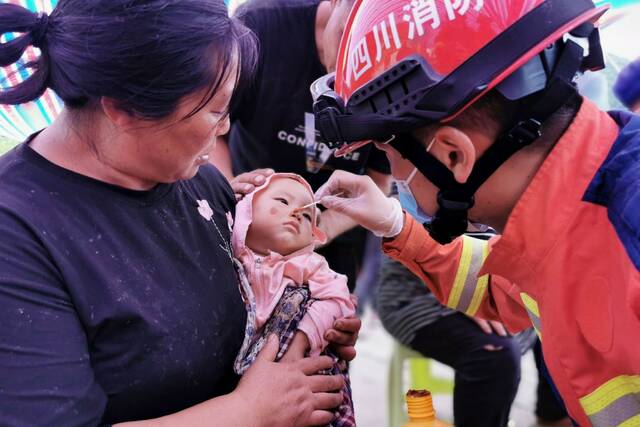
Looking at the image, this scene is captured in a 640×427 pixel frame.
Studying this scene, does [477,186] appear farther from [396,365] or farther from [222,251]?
[396,365]

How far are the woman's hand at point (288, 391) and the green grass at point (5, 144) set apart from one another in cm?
77

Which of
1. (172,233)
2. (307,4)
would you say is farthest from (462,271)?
(307,4)

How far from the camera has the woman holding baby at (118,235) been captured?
1.57 meters

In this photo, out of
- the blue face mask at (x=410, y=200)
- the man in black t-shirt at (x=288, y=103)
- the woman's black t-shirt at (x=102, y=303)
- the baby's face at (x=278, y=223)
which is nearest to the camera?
the woman's black t-shirt at (x=102, y=303)

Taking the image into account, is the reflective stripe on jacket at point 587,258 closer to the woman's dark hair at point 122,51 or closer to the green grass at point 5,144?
the woman's dark hair at point 122,51

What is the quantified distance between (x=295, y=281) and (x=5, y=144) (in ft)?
2.80

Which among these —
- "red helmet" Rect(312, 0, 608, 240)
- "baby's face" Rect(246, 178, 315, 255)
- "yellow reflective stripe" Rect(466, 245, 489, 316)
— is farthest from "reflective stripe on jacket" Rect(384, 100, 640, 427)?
"baby's face" Rect(246, 178, 315, 255)

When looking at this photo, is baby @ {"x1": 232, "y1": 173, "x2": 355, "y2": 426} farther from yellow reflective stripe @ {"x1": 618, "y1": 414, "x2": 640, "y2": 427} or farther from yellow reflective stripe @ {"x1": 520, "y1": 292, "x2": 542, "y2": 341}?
yellow reflective stripe @ {"x1": 618, "y1": 414, "x2": 640, "y2": 427}

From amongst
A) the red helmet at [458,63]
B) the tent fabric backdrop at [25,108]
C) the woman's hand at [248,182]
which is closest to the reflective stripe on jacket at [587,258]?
the red helmet at [458,63]

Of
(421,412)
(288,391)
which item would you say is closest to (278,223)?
(288,391)

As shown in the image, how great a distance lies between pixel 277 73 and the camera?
2895 millimetres

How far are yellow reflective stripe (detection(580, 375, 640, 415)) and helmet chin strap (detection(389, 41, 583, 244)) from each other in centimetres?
47

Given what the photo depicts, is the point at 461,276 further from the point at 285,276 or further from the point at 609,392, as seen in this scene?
Result: the point at 609,392

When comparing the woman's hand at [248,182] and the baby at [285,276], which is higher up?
the woman's hand at [248,182]
